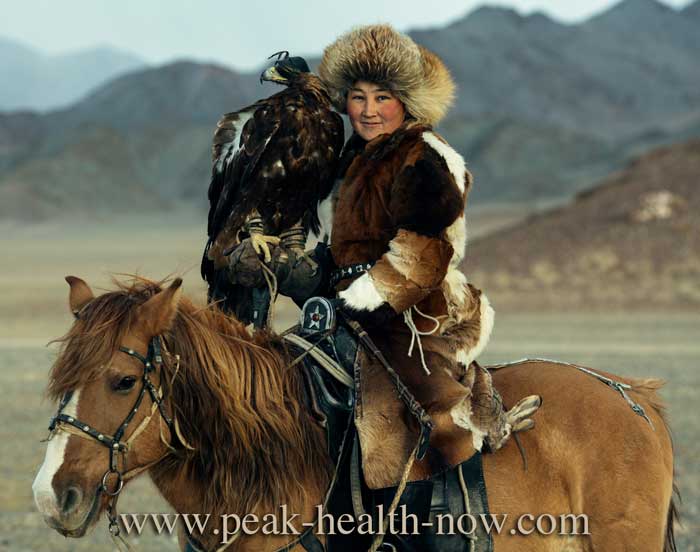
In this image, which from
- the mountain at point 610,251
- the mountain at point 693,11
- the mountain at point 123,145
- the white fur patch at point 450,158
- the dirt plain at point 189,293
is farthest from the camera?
the mountain at point 693,11

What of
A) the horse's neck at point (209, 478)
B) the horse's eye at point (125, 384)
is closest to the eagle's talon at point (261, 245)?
the horse's neck at point (209, 478)

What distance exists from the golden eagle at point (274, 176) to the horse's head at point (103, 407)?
760mm

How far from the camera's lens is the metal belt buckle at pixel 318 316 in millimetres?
3170

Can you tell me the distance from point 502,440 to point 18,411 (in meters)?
10.9

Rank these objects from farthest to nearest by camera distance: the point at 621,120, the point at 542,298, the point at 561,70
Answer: the point at 561,70 → the point at 621,120 → the point at 542,298

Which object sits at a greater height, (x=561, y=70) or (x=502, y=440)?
(x=502, y=440)

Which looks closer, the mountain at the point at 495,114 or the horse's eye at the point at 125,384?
the horse's eye at the point at 125,384

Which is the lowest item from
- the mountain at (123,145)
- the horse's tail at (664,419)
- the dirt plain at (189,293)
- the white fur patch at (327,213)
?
the mountain at (123,145)

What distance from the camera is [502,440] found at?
3289 millimetres

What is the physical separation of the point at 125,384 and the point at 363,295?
2.65 feet

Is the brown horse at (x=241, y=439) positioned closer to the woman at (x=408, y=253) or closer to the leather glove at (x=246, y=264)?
the woman at (x=408, y=253)

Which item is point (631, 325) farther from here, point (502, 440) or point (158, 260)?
point (158, 260)

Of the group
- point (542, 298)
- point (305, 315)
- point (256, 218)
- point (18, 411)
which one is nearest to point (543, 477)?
point (305, 315)

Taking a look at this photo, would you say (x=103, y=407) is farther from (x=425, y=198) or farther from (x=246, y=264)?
(x=425, y=198)
